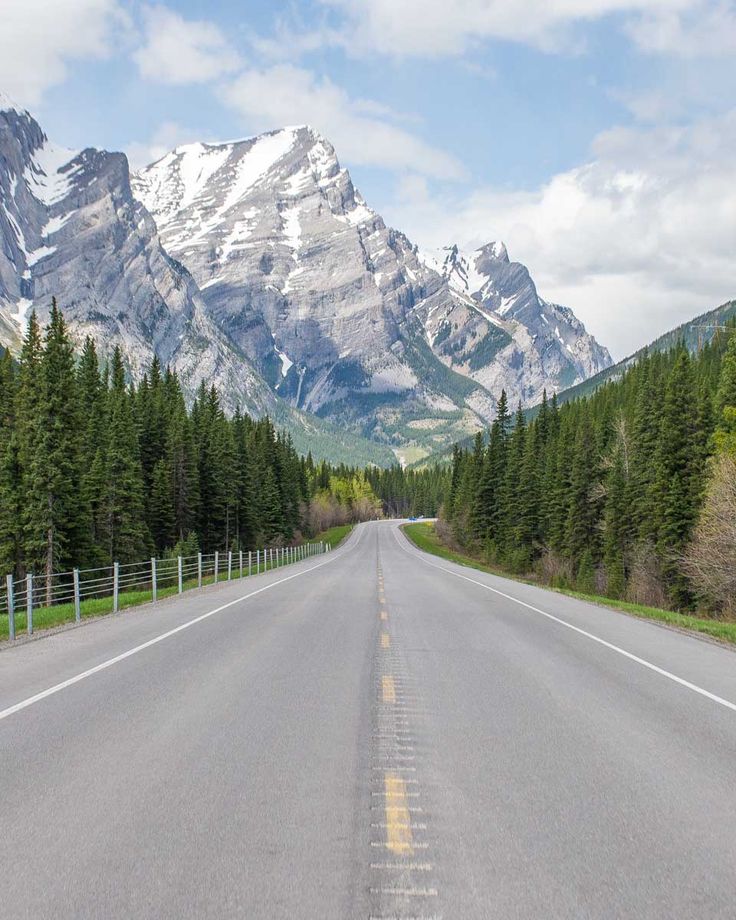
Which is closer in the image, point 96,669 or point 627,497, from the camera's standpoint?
point 96,669

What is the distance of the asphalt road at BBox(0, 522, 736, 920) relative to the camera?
4121 millimetres

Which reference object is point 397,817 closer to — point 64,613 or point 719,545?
point 64,613

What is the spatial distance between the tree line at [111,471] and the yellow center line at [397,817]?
36.7 meters

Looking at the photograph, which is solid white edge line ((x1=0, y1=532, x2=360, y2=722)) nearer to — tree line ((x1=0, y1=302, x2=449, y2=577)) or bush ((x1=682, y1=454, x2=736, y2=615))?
bush ((x1=682, y1=454, x2=736, y2=615))

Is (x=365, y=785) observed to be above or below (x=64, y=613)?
above

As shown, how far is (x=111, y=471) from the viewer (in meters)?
53.0

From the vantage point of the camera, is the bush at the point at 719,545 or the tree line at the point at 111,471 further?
the tree line at the point at 111,471

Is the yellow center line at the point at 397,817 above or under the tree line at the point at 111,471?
under

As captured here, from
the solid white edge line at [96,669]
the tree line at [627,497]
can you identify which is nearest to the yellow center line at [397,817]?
the solid white edge line at [96,669]

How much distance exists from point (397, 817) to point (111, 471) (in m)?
51.0

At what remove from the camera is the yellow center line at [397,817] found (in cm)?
470

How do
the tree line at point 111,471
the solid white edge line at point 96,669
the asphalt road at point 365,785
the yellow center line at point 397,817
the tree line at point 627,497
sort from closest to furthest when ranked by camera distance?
the asphalt road at point 365,785
the yellow center line at point 397,817
the solid white edge line at point 96,669
the tree line at point 627,497
the tree line at point 111,471

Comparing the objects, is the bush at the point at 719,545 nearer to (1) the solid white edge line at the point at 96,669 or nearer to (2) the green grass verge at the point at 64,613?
(2) the green grass verge at the point at 64,613

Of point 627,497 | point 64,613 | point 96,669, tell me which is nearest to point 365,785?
point 96,669
